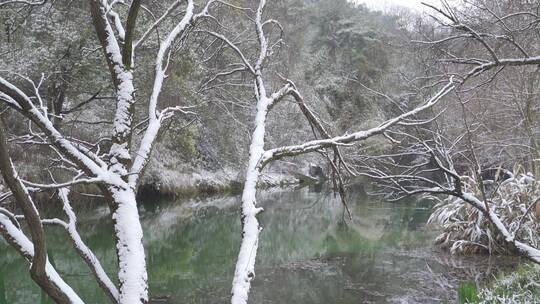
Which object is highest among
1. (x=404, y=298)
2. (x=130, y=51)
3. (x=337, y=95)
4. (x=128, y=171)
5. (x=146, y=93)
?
(x=337, y=95)

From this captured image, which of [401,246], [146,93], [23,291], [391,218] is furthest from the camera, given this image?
[391,218]

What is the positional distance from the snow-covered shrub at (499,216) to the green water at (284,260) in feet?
1.47

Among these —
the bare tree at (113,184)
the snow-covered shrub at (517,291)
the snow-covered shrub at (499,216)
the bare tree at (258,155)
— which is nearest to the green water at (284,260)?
the snow-covered shrub at (499,216)

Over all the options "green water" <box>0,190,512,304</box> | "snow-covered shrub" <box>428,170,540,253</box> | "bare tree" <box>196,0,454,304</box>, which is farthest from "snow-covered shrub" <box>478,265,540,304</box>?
"snow-covered shrub" <box>428,170,540,253</box>

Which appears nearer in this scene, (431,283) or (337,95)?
(431,283)

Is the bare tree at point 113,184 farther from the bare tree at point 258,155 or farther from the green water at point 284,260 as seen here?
the green water at point 284,260

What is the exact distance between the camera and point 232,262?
8922mm

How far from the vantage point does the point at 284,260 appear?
919 centimetres

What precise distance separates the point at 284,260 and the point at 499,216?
405 centimetres

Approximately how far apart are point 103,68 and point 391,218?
8822 millimetres

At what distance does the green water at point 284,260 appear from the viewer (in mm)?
6844

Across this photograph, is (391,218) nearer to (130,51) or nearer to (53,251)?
(53,251)

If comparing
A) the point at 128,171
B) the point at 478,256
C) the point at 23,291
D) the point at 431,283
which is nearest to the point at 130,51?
the point at 128,171

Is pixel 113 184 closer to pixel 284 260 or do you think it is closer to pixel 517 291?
pixel 517 291
